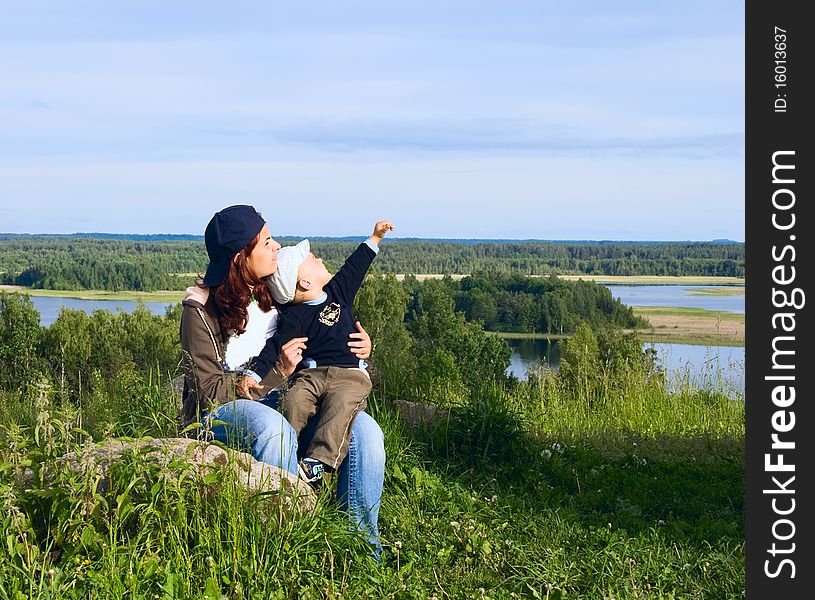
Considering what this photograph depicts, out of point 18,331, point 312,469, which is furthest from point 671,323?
point 312,469

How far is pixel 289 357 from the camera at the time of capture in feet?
14.0

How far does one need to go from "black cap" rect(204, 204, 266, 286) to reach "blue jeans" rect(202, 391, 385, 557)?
0.67m

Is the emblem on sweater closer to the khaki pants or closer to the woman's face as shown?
the khaki pants

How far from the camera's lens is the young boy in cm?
426

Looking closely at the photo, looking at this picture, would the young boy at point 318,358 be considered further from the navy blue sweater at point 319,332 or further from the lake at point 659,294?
the lake at point 659,294

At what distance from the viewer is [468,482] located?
18.3 ft

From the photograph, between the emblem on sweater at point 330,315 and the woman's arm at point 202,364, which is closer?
the woman's arm at point 202,364

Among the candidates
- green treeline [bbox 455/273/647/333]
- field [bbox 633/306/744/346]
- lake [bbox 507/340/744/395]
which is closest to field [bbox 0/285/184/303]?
green treeline [bbox 455/273/647/333]

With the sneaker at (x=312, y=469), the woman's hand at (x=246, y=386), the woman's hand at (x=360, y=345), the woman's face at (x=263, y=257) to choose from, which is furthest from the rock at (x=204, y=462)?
the woman's face at (x=263, y=257)

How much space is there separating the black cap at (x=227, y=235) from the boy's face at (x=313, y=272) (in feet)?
1.08

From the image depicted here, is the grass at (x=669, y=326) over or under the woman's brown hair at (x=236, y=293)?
under

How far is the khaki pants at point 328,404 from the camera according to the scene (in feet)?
13.9

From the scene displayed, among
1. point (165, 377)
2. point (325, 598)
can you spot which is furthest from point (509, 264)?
point (325, 598)

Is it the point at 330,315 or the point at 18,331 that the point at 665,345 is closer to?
the point at 330,315
